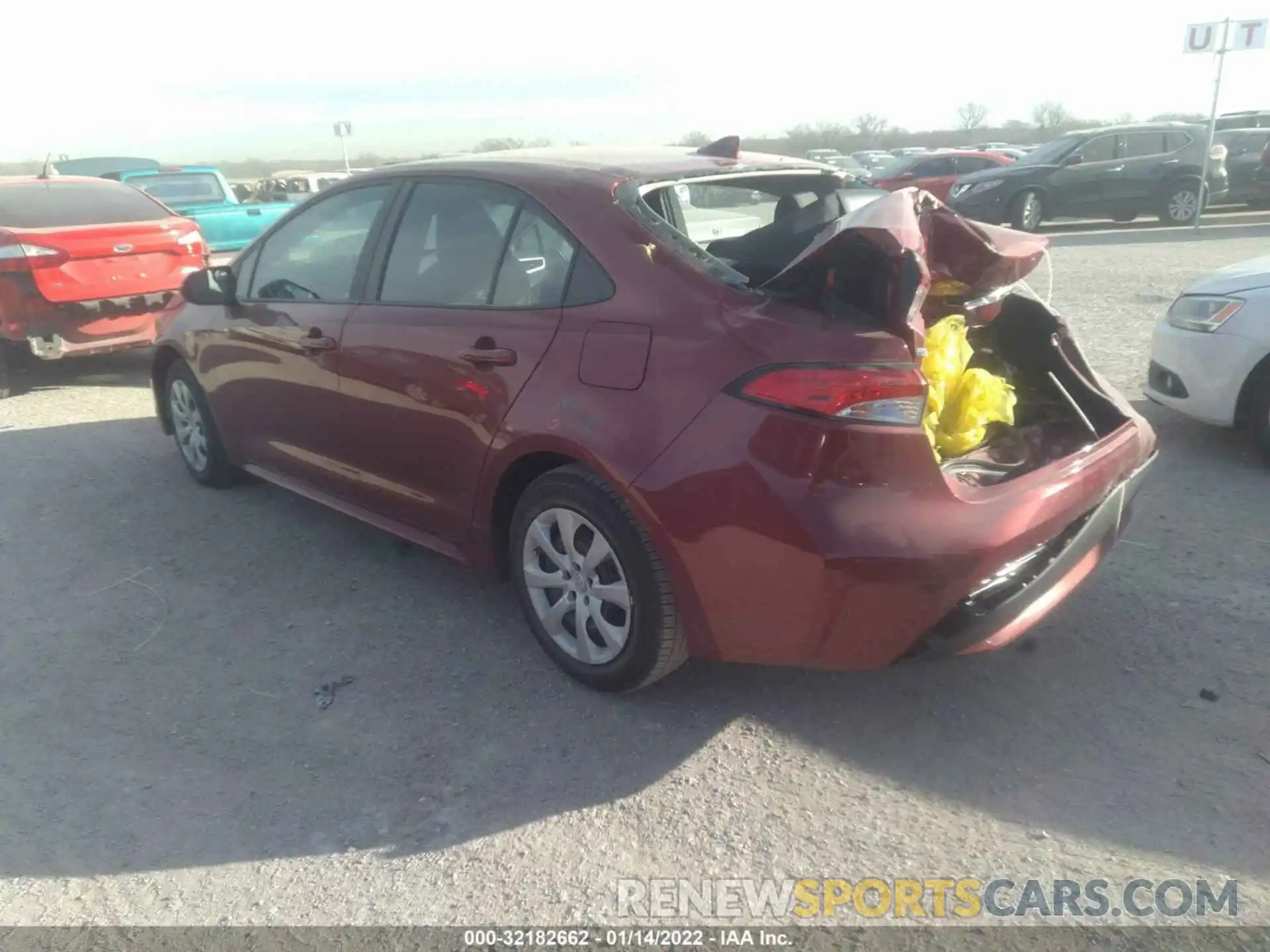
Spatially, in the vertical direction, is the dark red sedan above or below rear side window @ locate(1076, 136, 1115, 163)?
below

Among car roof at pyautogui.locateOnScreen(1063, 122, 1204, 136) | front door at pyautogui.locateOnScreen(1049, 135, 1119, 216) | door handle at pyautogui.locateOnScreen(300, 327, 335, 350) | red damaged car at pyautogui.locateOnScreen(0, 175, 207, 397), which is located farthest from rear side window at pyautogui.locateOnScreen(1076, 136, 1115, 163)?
door handle at pyautogui.locateOnScreen(300, 327, 335, 350)

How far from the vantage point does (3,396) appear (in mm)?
7574

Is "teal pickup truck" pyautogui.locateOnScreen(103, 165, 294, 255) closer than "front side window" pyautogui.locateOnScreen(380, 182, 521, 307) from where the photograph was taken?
No

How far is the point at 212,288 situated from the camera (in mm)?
4633

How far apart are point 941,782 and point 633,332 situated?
1536mm

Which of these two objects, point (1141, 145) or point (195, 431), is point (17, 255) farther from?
point (1141, 145)

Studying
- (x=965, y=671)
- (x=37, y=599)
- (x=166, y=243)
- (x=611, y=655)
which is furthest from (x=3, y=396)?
(x=965, y=671)

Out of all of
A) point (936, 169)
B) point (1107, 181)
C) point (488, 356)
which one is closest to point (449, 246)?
point (488, 356)

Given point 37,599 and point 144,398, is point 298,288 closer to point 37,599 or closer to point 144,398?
point 37,599

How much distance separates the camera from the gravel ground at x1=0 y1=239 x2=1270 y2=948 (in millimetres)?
2520

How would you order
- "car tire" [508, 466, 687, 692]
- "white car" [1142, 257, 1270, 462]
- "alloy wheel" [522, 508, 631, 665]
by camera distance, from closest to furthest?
"car tire" [508, 466, 687, 692], "alloy wheel" [522, 508, 631, 665], "white car" [1142, 257, 1270, 462]

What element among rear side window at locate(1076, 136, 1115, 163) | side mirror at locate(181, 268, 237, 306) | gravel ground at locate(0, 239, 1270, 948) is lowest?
gravel ground at locate(0, 239, 1270, 948)

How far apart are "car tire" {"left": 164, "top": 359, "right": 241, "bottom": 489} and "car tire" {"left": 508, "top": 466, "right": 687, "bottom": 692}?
2.43 m

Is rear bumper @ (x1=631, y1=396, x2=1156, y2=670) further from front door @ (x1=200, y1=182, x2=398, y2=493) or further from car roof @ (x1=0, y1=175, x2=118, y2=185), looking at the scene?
car roof @ (x1=0, y1=175, x2=118, y2=185)
